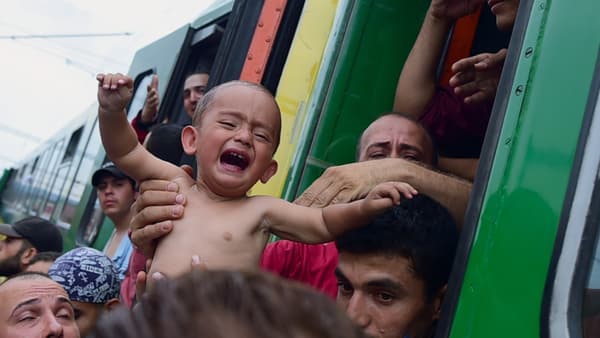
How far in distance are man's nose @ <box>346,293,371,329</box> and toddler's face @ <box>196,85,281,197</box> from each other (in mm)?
401

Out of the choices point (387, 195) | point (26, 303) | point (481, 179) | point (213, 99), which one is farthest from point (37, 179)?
point (481, 179)

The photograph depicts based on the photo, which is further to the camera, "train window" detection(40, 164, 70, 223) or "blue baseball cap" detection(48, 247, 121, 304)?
"train window" detection(40, 164, 70, 223)

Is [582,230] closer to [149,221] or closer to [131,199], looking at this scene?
[149,221]

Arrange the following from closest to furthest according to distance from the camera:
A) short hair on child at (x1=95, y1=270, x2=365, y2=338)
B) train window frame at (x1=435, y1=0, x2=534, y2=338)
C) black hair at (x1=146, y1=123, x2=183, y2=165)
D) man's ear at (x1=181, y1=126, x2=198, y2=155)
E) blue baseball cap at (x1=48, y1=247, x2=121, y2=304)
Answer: short hair on child at (x1=95, y1=270, x2=365, y2=338) < train window frame at (x1=435, y1=0, x2=534, y2=338) < man's ear at (x1=181, y1=126, x2=198, y2=155) < blue baseball cap at (x1=48, y1=247, x2=121, y2=304) < black hair at (x1=146, y1=123, x2=183, y2=165)

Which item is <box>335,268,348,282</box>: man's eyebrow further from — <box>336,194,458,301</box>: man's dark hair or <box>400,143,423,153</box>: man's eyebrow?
<box>400,143,423,153</box>: man's eyebrow

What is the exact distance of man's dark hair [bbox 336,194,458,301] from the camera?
4.38 ft

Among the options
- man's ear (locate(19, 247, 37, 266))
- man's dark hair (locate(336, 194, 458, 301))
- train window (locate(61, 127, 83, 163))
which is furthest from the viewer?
train window (locate(61, 127, 83, 163))

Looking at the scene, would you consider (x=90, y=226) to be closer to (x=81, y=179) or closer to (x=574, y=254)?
(x=81, y=179)

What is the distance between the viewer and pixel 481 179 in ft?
3.71

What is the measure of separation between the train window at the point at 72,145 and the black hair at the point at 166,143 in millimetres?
4526

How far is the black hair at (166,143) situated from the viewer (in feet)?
8.76

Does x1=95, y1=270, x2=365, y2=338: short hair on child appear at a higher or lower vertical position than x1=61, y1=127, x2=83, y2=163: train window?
lower

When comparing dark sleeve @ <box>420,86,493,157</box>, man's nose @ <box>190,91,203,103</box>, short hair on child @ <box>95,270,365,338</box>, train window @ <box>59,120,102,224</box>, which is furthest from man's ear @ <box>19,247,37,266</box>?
short hair on child @ <box>95,270,365,338</box>


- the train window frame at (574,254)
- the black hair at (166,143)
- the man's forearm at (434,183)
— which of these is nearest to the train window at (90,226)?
the black hair at (166,143)
